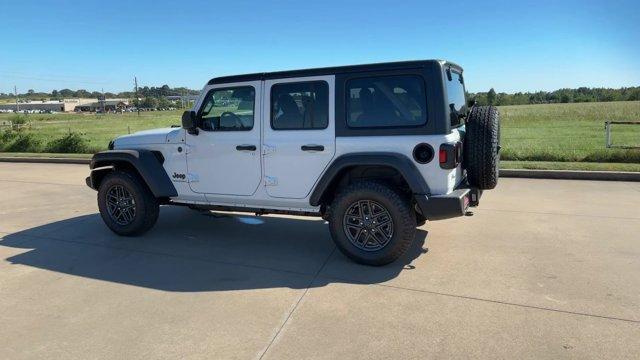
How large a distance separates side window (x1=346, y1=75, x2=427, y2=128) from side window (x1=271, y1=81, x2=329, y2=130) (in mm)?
280

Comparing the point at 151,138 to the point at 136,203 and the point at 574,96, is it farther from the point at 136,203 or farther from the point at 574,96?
the point at 574,96

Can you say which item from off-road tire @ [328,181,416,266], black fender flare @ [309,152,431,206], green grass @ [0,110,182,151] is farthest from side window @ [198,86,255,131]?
green grass @ [0,110,182,151]

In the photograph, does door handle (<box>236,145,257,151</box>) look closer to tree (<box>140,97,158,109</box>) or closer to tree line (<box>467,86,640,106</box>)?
tree line (<box>467,86,640,106</box>)

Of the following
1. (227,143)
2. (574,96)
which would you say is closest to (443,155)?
(227,143)

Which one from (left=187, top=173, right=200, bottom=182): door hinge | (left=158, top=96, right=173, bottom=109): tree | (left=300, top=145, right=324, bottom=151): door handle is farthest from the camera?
(left=158, top=96, right=173, bottom=109): tree

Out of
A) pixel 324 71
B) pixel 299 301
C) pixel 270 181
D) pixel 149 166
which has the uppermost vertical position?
pixel 324 71

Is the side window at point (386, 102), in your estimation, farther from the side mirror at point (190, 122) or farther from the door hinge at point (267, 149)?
the side mirror at point (190, 122)

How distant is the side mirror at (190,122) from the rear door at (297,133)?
0.88 m

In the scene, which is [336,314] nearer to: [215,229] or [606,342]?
[606,342]

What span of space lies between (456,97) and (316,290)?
8.19ft

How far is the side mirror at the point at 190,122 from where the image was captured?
515 cm

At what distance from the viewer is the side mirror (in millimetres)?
5148

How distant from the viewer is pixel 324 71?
4.68 metres

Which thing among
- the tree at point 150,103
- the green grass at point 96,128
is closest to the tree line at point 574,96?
the green grass at point 96,128
